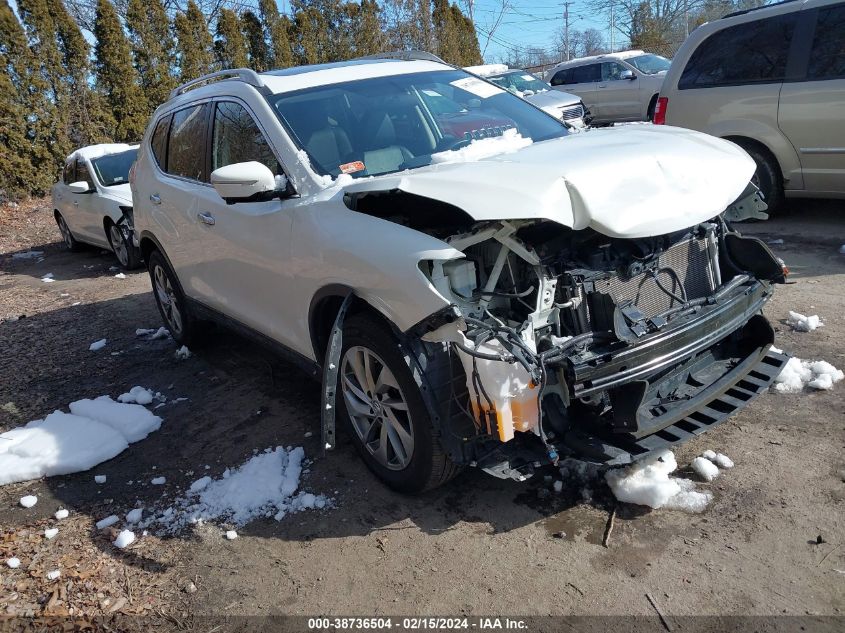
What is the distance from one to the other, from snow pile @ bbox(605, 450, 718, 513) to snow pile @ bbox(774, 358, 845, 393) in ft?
3.78

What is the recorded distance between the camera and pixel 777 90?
6727 millimetres

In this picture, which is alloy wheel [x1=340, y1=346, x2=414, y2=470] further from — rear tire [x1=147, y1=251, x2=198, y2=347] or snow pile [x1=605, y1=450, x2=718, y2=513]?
rear tire [x1=147, y1=251, x2=198, y2=347]

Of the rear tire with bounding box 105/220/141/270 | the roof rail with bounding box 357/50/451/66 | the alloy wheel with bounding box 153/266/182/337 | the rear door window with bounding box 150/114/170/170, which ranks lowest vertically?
the rear tire with bounding box 105/220/141/270

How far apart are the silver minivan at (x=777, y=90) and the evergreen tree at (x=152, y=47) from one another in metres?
14.8

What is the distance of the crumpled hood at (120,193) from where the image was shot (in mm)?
9657

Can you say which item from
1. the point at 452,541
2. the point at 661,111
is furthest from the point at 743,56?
the point at 452,541

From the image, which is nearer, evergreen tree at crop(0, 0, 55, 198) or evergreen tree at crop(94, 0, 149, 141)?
evergreen tree at crop(0, 0, 55, 198)

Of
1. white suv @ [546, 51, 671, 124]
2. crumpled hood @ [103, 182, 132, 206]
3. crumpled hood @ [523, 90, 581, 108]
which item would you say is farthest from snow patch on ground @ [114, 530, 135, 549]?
white suv @ [546, 51, 671, 124]

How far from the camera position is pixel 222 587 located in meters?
2.86

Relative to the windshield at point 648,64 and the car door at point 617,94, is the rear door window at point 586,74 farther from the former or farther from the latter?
the windshield at point 648,64

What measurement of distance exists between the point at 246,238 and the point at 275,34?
754 inches

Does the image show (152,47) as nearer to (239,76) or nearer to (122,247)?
(122,247)

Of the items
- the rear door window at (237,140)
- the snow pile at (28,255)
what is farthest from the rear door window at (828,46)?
the snow pile at (28,255)

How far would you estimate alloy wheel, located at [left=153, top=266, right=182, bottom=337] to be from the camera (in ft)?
18.6
